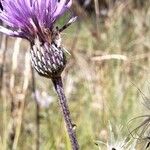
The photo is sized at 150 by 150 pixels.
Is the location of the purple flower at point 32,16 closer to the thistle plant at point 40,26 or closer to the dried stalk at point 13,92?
the thistle plant at point 40,26

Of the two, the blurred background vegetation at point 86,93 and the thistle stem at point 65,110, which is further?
the blurred background vegetation at point 86,93

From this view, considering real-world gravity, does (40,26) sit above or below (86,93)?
above

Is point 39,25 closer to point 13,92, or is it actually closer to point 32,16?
point 32,16

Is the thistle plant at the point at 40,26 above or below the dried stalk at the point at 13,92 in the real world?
above

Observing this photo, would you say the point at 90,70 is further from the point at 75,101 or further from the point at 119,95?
the point at 75,101

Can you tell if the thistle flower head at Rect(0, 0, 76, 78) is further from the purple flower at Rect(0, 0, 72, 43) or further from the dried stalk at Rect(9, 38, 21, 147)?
the dried stalk at Rect(9, 38, 21, 147)

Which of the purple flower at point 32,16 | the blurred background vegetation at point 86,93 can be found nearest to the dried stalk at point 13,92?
the blurred background vegetation at point 86,93

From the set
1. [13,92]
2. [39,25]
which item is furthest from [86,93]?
[39,25]
